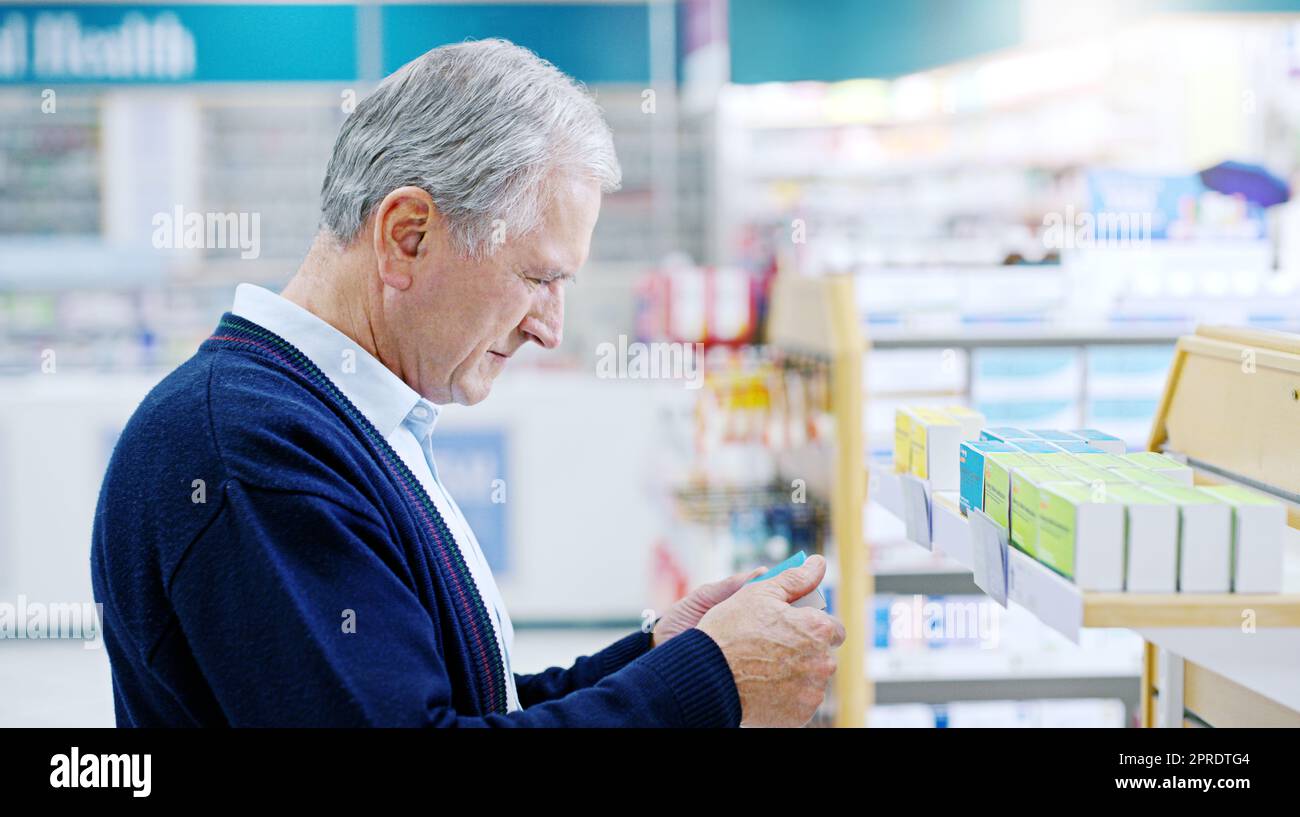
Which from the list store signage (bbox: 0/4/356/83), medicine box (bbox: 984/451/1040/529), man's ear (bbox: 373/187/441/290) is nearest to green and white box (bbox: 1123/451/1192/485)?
medicine box (bbox: 984/451/1040/529)

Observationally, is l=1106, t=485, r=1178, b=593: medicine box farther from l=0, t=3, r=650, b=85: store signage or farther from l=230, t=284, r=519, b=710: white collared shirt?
l=0, t=3, r=650, b=85: store signage

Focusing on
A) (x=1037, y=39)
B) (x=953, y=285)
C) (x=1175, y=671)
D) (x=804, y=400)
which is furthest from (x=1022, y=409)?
(x=1037, y=39)

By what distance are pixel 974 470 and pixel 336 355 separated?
78cm

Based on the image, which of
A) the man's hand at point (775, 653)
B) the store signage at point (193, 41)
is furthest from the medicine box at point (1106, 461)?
the store signage at point (193, 41)

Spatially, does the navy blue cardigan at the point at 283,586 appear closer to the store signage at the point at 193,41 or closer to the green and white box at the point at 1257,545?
the green and white box at the point at 1257,545

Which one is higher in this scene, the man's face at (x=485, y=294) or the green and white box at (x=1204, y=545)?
the man's face at (x=485, y=294)

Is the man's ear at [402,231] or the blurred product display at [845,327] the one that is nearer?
the man's ear at [402,231]

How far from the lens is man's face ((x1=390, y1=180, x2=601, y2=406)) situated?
56.5 inches

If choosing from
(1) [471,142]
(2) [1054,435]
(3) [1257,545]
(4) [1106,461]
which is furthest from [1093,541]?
(1) [471,142]

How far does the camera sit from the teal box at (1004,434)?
1.66m

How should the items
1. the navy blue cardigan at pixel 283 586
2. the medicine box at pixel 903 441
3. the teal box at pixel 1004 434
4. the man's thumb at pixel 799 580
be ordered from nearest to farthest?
the navy blue cardigan at pixel 283 586
the man's thumb at pixel 799 580
the teal box at pixel 1004 434
the medicine box at pixel 903 441

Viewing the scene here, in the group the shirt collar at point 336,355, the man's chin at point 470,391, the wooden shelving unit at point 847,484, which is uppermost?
the shirt collar at point 336,355

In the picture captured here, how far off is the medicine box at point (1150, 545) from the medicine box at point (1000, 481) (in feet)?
0.59

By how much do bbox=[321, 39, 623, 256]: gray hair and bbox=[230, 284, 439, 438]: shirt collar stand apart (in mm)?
118
